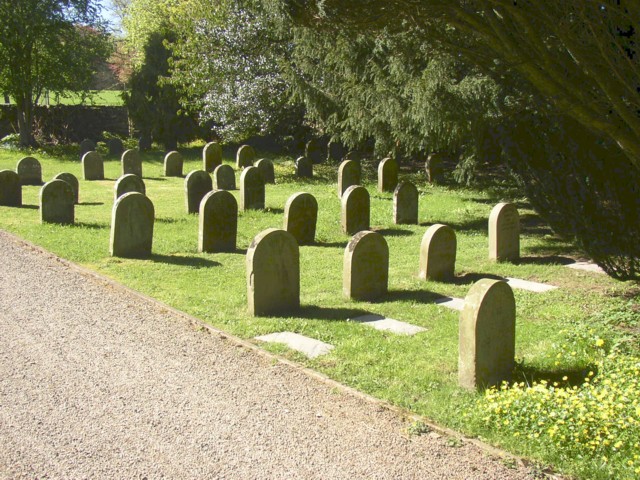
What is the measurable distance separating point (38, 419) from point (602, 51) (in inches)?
217

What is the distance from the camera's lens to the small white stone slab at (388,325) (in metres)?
7.77

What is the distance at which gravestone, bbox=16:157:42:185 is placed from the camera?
1950cm

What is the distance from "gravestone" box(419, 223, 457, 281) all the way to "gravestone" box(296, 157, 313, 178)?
12073mm

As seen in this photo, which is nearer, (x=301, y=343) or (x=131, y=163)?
(x=301, y=343)

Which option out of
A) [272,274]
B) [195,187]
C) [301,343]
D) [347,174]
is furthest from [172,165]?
[301,343]

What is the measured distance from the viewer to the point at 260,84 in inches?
890

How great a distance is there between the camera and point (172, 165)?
73.8 feet

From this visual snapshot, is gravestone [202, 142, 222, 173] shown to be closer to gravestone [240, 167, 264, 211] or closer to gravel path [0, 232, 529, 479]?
gravestone [240, 167, 264, 211]

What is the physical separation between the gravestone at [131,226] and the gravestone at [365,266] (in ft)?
12.1

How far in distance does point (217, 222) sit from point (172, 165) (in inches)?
453

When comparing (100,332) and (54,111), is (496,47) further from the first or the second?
(54,111)

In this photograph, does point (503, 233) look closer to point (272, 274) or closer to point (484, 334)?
point (272, 274)

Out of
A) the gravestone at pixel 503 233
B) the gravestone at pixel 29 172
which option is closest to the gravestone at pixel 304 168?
the gravestone at pixel 29 172

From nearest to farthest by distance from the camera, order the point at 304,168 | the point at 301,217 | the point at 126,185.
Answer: the point at 301,217 < the point at 126,185 < the point at 304,168
